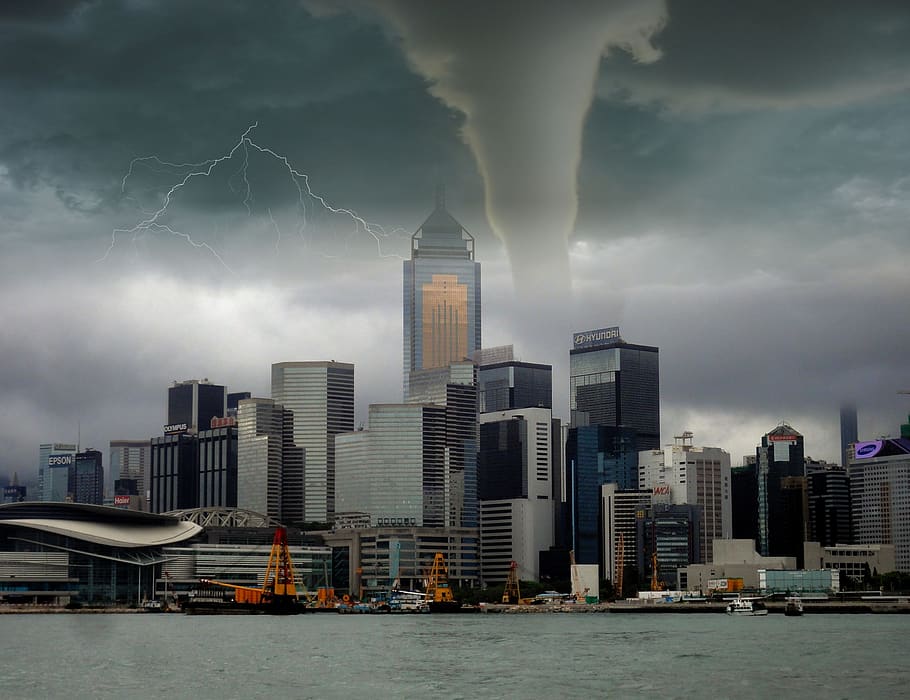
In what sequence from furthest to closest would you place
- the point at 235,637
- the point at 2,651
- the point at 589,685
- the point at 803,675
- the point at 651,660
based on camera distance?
the point at 235,637
the point at 2,651
the point at 651,660
the point at 803,675
the point at 589,685

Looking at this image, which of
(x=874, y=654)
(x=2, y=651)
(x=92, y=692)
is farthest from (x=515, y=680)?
(x=2, y=651)

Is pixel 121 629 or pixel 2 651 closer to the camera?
pixel 2 651

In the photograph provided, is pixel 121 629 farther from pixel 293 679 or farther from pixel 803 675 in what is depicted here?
pixel 803 675

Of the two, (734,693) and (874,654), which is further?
(874,654)

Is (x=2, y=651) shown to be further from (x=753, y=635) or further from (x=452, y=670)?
(x=753, y=635)

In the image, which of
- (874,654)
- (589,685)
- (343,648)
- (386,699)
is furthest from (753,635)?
(386,699)

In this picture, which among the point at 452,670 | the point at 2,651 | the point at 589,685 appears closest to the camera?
the point at 589,685
